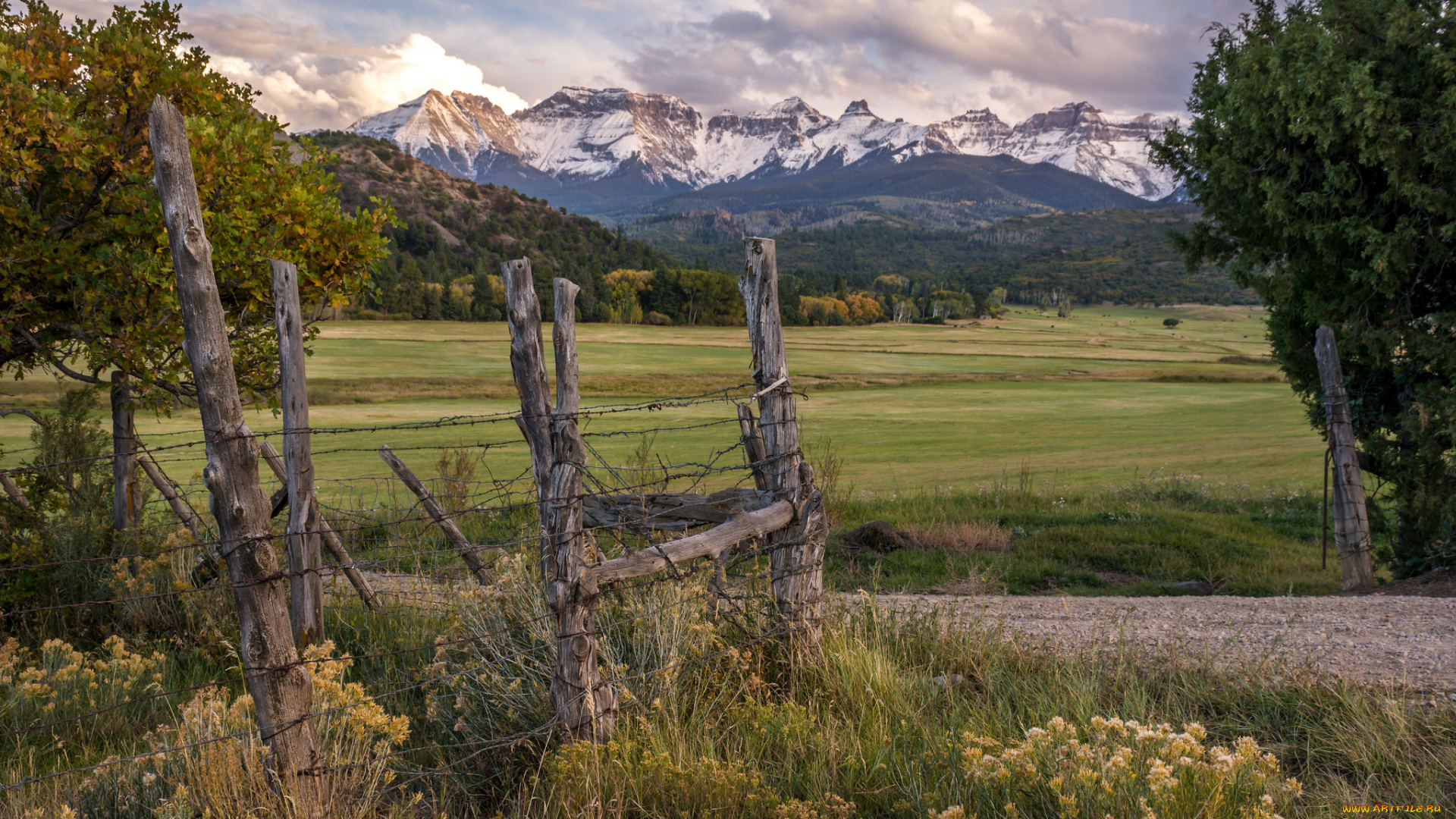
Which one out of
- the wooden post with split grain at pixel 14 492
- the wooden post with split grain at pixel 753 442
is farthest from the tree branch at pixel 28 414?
the wooden post with split grain at pixel 753 442

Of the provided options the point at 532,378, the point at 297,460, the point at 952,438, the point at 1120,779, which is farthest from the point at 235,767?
the point at 952,438

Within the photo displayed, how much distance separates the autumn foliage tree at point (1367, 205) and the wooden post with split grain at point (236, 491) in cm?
1063

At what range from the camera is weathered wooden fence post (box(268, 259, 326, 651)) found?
5.73 m

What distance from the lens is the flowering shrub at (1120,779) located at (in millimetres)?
3166

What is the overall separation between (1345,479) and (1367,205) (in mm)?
3221

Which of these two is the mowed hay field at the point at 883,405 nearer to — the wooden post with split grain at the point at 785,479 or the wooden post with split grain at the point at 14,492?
the wooden post with split grain at the point at 14,492

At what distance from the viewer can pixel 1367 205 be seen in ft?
31.1

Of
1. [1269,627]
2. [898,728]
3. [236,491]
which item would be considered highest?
[236,491]

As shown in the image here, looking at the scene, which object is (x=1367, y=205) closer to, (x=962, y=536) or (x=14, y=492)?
(x=962, y=536)

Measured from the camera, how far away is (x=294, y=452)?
574cm

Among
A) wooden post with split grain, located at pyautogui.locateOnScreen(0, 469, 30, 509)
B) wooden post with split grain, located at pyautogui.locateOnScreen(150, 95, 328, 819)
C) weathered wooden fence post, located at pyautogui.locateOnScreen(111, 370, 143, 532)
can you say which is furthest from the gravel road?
wooden post with split grain, located at pyautogui.locateOnScreen(0, 469, 30, 509)

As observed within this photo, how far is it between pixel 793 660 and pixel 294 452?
376 centimetres

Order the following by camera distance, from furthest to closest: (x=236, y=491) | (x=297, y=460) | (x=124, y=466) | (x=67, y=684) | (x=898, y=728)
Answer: (x=124, y=466)
(x=297, y=460)
(x=67, y=684)
(x=898, y=728)
(x=236, y=491)

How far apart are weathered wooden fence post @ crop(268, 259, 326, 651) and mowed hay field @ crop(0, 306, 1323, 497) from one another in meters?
0.31
